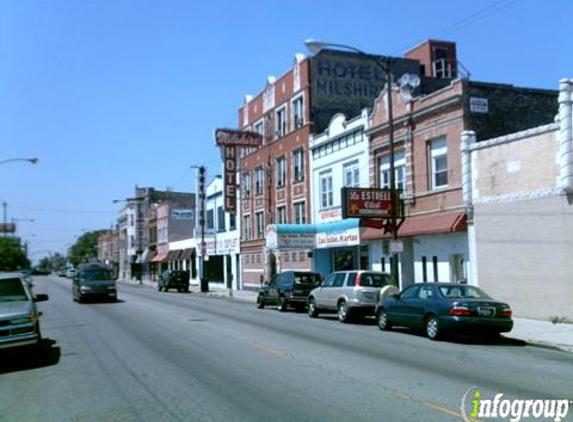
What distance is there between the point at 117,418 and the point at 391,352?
7.05 meters

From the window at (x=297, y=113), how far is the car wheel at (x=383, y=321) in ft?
74.4

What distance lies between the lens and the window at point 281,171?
42.2 meters

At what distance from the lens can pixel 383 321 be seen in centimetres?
1848

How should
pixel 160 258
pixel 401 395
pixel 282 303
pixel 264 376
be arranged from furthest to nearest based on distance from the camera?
pixel 160 258
pixel 282 303
pixel 264 376
pixel 401 395

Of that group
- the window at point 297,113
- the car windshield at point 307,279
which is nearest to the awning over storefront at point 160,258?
the window at point 297,113

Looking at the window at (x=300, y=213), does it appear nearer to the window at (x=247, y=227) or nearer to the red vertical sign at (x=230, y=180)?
the window at (x=247, y=227)

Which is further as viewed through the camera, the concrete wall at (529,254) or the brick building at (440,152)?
the brick building at (440,152)

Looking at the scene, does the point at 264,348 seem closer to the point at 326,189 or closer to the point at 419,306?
the point at 419,306

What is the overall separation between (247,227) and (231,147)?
6.27 metres

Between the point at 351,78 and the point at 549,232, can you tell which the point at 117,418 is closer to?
the point at 549,232

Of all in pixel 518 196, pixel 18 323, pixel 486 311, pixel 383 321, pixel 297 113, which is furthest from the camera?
pixel 297 113

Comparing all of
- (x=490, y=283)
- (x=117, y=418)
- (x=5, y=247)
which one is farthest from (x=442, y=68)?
(x=5, y=247)

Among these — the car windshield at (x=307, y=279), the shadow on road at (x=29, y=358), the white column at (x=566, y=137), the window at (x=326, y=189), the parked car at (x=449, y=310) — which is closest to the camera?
the shadow on road at (x=29, y=358)

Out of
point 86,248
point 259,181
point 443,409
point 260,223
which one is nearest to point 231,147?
point 259,181
